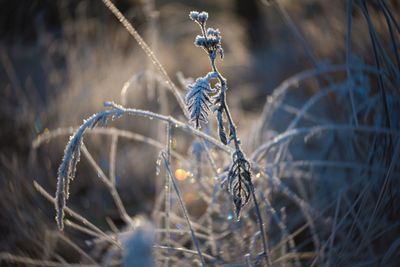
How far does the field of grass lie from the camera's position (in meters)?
→ 0.88

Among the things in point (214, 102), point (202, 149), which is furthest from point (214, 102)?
point (202, 149)

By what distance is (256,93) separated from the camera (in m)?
3.64

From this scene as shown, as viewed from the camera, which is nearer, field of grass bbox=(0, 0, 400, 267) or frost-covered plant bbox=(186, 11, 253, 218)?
frost-covered plant bbox=(186, 11, 253, 218)

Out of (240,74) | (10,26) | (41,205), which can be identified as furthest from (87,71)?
(240,74)

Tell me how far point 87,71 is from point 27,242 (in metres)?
1.33

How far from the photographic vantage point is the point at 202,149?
1.14m

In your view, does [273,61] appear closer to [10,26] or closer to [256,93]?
[256,93]

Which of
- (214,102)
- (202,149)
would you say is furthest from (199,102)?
(202,149)

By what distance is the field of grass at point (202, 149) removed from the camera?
0.88 meters

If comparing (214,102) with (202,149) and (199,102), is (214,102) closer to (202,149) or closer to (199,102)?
(199,102)

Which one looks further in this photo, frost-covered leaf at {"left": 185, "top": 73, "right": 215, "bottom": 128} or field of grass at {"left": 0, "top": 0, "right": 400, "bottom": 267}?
field of grass at {"left": 0, "top": 0, "right": 400, "bottom": 267}

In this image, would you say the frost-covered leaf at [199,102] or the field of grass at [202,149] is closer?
the frost-covered leaf at [199,102]

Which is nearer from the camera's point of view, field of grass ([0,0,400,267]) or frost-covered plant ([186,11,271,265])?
frost-covered plant ([186,11,271,265])

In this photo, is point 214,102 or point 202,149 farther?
point 202,149
